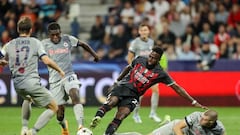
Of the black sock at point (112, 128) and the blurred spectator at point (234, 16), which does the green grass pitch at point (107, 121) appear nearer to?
the black sock at point (112, 128)

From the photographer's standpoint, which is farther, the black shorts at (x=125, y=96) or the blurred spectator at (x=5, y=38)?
the blurred spectator at (x=5, y=38)

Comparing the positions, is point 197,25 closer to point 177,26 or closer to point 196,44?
point 177,26

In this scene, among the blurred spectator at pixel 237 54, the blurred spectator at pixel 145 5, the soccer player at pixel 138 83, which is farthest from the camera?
the blurred spectator at pixel 145 5

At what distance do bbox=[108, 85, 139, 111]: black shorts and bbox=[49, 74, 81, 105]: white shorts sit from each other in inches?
39.5

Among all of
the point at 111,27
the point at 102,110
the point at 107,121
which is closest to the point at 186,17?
the point at 111,27

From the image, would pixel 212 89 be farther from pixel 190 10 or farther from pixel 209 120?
pixel 209 120

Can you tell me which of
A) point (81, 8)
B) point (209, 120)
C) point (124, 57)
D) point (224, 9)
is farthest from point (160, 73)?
point (81, 8)

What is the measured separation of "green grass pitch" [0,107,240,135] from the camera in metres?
15.7

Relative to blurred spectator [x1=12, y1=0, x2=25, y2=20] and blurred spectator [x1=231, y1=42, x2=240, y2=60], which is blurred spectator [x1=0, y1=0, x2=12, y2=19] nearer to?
blurred spectator [x1=12, y1=0, x2=25, y2=20]

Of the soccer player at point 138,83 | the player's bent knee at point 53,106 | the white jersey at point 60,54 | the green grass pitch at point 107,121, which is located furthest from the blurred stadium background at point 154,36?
the player's bent knee at point 53,106

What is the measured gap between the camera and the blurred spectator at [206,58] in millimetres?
22828

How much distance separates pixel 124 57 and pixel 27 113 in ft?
37.2

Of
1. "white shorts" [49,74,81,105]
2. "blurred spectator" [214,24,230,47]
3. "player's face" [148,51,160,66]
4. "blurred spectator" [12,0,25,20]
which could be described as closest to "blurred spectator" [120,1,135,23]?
"blurred spectator" [214,24,230,47]

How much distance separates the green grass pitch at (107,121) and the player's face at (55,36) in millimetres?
1928
